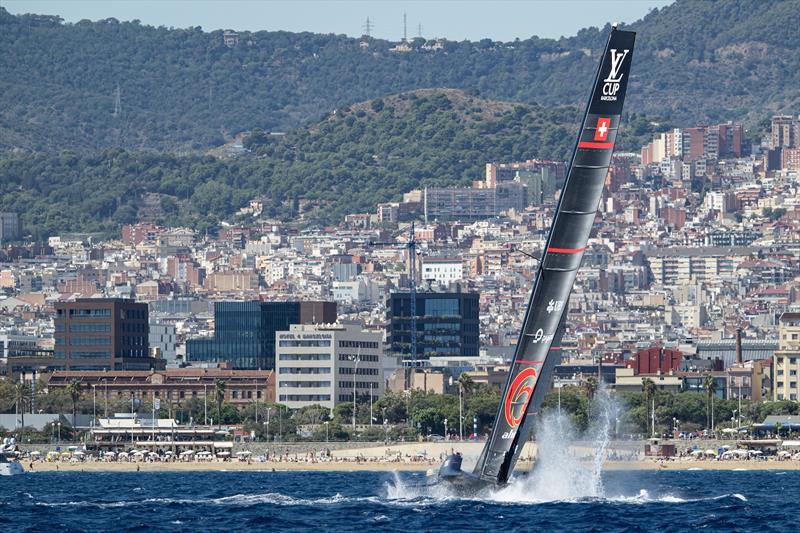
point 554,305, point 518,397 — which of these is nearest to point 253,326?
point 518,397

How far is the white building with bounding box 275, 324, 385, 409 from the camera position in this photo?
484 ft

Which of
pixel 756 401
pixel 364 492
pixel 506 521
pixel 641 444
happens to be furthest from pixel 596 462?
pixel 756 401

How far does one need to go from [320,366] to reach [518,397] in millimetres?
96573

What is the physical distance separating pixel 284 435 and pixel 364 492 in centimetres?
5551

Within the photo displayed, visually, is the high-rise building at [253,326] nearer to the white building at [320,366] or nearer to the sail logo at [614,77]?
the white building at [320,366]

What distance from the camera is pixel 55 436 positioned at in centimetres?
12594

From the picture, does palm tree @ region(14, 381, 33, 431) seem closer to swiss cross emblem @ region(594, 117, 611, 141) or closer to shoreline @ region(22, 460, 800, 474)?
shoreline @ region(22, 460, 800, 474)

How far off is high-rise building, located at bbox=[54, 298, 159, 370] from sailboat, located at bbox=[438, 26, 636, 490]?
357ft

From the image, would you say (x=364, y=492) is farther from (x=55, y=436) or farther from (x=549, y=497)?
(x=55, y=436)

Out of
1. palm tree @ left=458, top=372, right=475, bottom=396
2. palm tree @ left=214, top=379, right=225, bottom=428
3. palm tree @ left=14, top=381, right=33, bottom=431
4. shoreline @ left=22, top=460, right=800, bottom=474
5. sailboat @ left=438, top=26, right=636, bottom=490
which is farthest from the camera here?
palm tree @ left=14, top=381, right=33, bottom=431

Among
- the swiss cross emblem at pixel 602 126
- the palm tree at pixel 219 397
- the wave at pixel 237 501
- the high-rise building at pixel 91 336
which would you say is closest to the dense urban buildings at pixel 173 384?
the high-rise building at pixel 91 336

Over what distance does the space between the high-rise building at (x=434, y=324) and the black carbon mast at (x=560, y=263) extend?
13033cm

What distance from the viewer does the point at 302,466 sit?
109688mm

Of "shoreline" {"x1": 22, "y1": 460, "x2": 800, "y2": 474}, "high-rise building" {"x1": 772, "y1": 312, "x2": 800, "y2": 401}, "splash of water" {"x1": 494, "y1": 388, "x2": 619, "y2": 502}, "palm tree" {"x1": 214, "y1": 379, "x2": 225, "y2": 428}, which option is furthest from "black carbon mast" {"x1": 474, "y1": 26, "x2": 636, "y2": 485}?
"high-rise building" {"x1": 772, "y1": 312, "x2": 800, "y2": 401}
